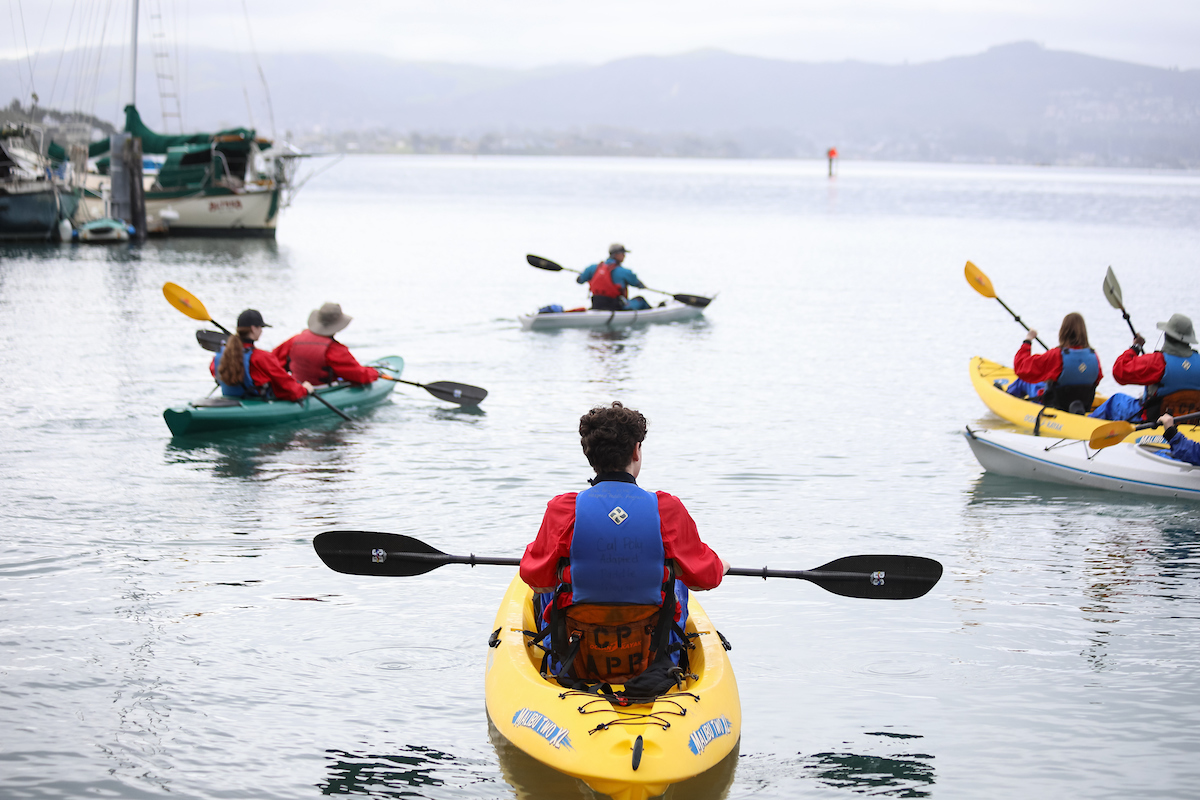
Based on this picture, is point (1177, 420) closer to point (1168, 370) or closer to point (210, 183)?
point (1168, 370)

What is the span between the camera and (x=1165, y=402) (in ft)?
32.6

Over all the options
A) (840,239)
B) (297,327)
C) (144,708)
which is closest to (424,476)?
(144,708)

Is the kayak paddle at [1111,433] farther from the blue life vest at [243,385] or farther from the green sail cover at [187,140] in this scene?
the green sail cover at [187,140]

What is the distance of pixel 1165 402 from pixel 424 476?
6.75 m

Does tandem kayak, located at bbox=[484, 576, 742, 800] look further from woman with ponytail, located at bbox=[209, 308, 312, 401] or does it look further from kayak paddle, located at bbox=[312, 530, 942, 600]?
woman with ponytail, located at bbox=[209, 308, 312, 401]

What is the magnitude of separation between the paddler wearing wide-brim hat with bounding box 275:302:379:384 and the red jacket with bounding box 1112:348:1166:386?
24.8 ft

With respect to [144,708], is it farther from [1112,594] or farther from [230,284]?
[230,284]

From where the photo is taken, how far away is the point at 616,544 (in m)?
4.68

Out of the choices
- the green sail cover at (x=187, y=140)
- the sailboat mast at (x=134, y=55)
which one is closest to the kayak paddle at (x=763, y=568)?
the green sail cover at (x=187, y=140)

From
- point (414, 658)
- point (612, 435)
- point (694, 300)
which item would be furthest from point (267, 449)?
point (694, 300)

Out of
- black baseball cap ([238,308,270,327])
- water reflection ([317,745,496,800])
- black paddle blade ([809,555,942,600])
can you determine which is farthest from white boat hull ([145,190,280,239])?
black paddle blade ([809,555,942,600])

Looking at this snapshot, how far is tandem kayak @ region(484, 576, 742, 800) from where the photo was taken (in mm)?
4391

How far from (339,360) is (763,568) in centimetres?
742

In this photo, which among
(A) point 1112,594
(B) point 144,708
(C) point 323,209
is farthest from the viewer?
(C) point 323,209
